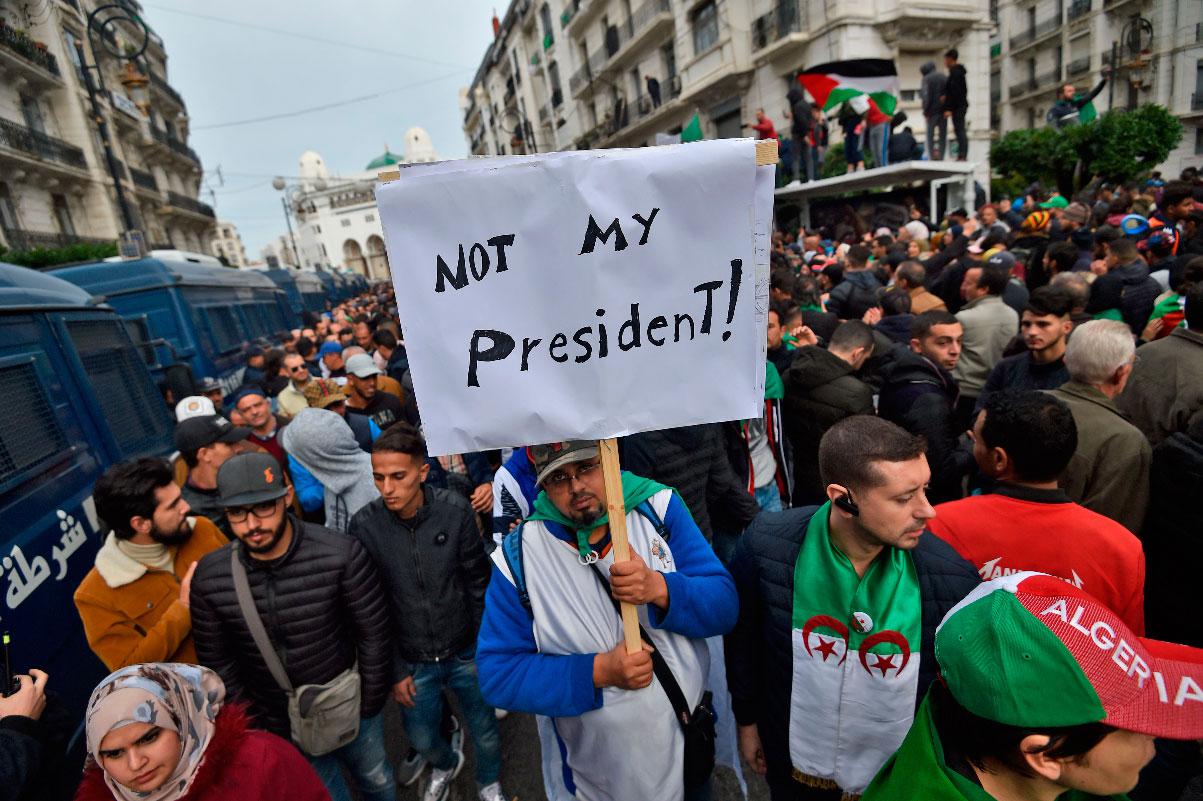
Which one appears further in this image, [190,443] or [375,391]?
[375,391]

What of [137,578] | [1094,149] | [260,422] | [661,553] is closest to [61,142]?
[260,422]

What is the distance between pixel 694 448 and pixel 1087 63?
148 feet

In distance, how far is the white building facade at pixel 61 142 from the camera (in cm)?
1792

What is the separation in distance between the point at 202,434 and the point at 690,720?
3032 mm

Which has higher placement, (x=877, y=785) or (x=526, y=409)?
(x=526, y=409)

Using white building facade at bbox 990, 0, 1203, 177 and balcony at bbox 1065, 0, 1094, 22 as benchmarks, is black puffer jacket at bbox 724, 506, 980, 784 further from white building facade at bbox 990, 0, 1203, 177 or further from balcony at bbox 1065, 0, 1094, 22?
balcony at bbox 1065, 0, 1094, 22

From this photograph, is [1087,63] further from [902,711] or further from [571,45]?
[902,711]

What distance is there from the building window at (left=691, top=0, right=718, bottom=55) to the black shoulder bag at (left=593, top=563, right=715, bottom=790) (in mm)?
27049

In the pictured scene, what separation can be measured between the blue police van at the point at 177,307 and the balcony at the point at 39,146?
575 inches

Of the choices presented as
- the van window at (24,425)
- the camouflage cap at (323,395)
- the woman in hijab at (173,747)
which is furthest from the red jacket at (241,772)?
the camouflage cap at (323,395)

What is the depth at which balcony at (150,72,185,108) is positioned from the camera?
29359 millimetres

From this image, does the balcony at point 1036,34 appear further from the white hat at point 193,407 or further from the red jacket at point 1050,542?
the white hat at point 193,407

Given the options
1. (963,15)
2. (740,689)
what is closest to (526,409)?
(740,689)

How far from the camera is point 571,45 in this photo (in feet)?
113
